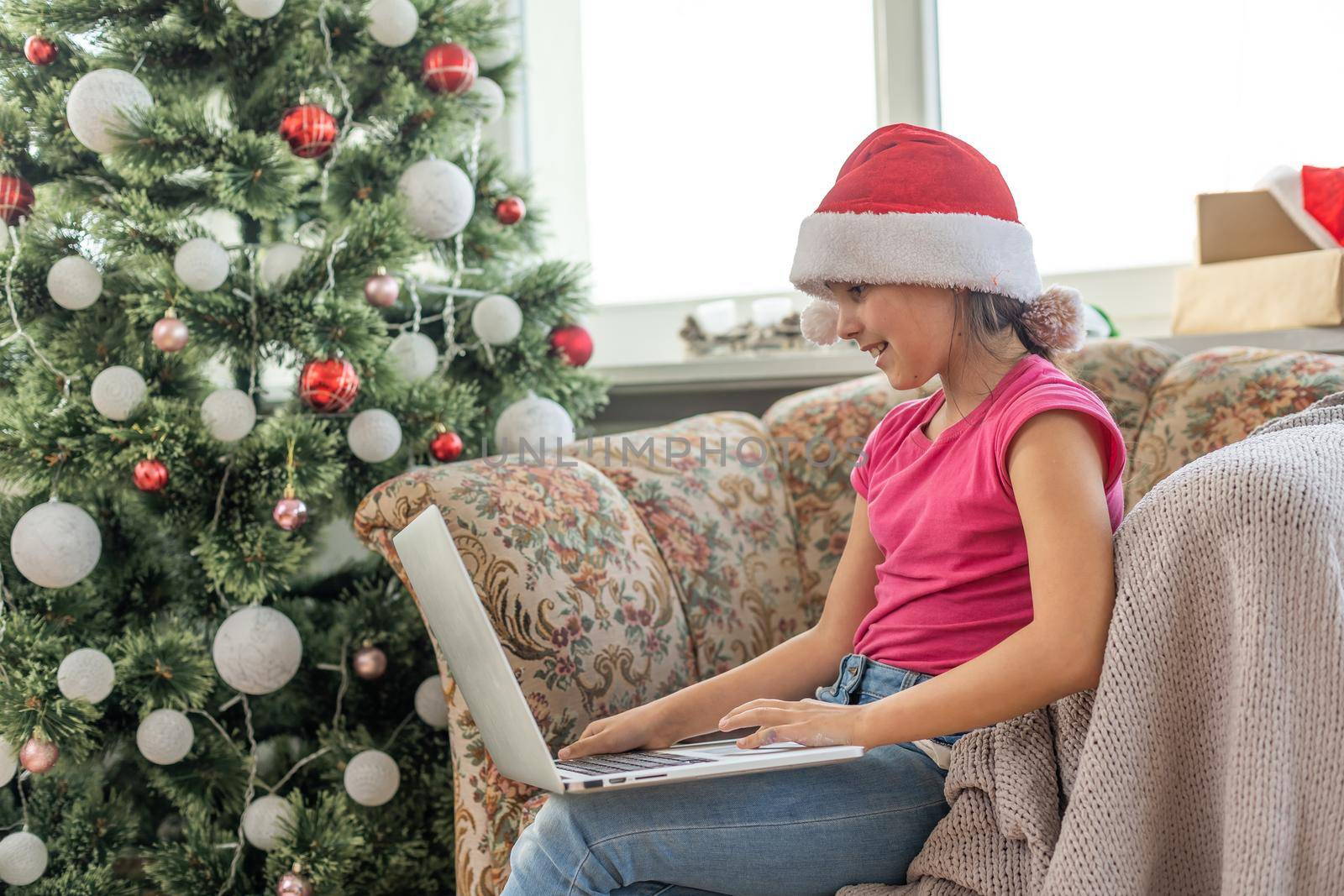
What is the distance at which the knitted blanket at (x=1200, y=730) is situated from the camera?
778 mm

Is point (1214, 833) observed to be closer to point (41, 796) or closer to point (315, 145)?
point (315, 145)

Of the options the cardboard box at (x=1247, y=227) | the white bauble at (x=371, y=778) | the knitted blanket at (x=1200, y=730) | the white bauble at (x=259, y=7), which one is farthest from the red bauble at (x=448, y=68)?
the knitted blanket at (x=1200, y=730)

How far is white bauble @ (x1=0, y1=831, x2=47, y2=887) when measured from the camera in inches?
60.8

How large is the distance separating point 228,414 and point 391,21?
2.02 feet

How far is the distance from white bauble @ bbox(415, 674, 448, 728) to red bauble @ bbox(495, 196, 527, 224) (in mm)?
730

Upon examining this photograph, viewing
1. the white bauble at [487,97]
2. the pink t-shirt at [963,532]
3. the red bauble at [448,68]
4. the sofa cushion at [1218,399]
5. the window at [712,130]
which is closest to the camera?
the pink t-shirt at [963,532]

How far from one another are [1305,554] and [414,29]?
139 centimetres

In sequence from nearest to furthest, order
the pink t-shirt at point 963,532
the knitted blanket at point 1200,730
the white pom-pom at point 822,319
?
the knitted blanket at point 1200,730 → the pink t-shirt at point 963,532 → the white pom-pom at point 822,319

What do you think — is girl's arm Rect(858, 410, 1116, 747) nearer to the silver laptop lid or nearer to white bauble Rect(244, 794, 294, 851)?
the silver laptop lid

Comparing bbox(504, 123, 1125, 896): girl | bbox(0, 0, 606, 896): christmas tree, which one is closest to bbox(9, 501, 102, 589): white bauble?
bbox(0, 0, 606, 896): christmas tree

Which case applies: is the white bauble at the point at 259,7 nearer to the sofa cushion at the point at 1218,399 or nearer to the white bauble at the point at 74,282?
the white bauble at the point at 74,282

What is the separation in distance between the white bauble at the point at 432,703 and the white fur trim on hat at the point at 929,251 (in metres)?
0.92

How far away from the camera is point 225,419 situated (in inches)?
60.2

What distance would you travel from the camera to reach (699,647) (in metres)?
1.43
